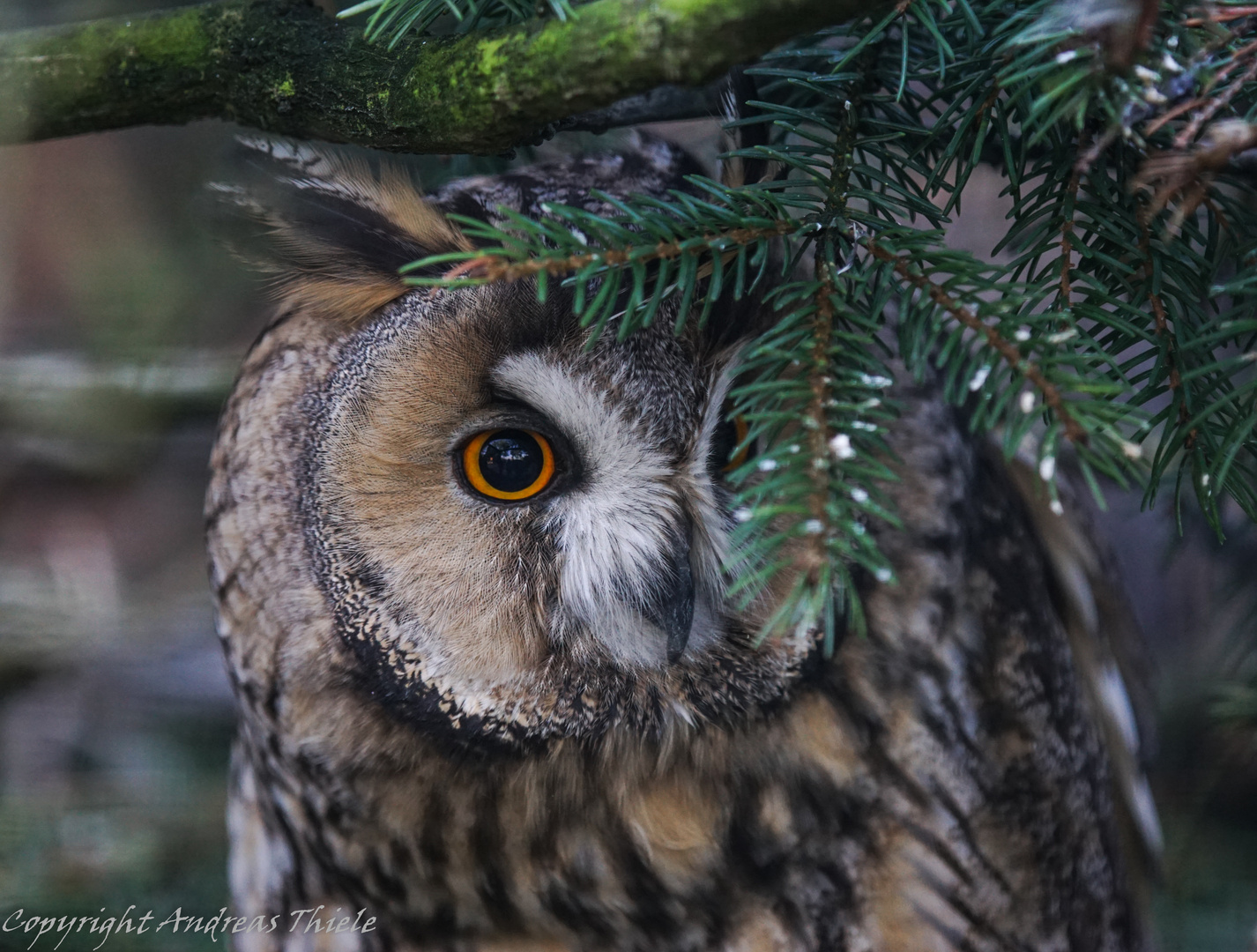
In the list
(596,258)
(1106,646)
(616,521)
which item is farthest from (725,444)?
(1106,646)

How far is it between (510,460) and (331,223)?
1.11 ft

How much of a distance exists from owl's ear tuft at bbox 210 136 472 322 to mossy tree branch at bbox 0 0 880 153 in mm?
100

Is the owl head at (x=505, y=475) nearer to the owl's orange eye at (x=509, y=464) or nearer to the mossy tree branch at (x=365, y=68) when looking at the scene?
the owl's orange eye at (x=509, y=464)

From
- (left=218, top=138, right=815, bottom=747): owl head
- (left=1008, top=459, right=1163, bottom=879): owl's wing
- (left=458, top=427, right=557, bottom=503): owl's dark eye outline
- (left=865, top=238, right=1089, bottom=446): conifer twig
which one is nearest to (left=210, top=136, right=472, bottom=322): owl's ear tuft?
(left=218, top=138, right=815, bottom=747): owl head

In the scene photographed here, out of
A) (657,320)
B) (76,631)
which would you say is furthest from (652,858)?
(76,631)

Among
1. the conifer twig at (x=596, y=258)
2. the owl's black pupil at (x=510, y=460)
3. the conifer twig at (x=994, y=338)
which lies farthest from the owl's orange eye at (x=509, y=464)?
the conifer twig at (x=994, y=338)

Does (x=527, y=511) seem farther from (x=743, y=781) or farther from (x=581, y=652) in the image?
(x=743, y=781)

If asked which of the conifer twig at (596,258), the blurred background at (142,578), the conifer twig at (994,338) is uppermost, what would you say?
the conifer twig at (596,258)

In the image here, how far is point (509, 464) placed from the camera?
3.13ft

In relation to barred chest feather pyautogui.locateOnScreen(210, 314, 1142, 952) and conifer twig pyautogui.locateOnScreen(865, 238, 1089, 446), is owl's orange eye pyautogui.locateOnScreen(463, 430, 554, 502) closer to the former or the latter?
barred chest feather pyautogui.locateOnScreen(210, 314, 1142, 952)

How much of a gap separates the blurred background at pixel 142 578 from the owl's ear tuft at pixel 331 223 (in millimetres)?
90

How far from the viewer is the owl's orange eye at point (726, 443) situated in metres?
0.97

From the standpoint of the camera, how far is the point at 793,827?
1.20 metres

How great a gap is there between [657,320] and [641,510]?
0.19 metres
